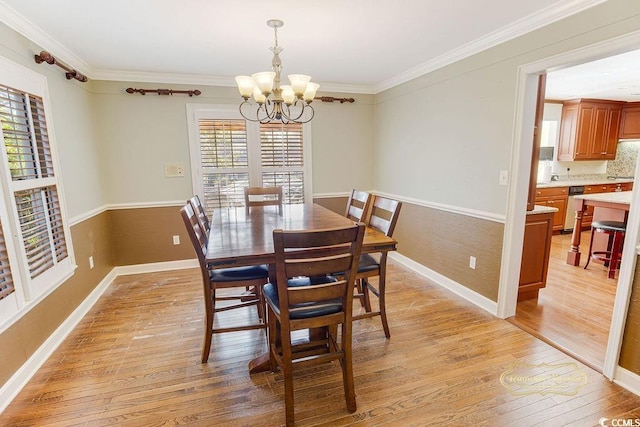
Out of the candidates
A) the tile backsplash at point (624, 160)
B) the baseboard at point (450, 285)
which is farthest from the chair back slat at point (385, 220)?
the tile backsplash at point (624, 160)

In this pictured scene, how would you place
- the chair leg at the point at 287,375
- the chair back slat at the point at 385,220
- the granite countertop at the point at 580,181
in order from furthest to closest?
the granite countertop at the point at 580,181 → the chair back slat at the point at 385,220 → the chair leg at the point at 287,375

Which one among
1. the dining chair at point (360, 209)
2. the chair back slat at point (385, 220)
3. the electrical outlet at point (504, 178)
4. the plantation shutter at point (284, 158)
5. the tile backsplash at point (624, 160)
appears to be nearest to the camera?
the chair back slat at point (385, 220)

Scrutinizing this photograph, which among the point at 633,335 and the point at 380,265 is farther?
the point at 380,265

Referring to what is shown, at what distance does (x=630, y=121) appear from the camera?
5477 mm

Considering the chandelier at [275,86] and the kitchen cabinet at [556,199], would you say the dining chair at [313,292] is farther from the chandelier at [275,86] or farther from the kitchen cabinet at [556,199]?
the kitchen cabinet at [556,199]

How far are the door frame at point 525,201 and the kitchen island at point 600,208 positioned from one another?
181cm

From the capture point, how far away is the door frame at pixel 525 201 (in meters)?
1.80

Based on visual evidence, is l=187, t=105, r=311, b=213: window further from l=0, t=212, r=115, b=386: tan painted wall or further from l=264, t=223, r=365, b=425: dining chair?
l=264, t=223, r=365, b=425: dining chair

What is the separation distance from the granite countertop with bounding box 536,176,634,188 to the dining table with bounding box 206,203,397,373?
4160 mm

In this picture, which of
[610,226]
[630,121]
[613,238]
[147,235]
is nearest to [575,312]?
[610,226]

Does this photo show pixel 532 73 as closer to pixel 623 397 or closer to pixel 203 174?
pixel 623 397

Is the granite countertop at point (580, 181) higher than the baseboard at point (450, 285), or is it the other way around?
the granite countertop at point (580, 181)

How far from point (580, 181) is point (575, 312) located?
3798 mm

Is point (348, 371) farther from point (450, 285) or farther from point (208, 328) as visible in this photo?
point (450, 285)
